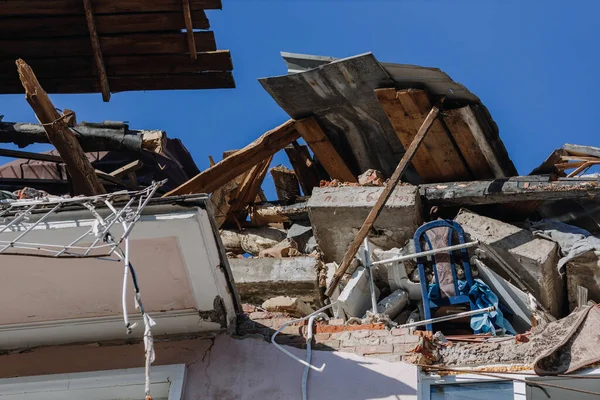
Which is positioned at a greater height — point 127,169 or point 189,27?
point 189,27

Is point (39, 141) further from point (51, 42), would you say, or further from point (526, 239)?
point (526, 239)

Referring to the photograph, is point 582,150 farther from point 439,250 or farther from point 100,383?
point 100,383

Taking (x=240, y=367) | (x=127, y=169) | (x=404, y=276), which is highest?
(x=127, y=169)

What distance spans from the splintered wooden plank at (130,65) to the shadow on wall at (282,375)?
4084 mm

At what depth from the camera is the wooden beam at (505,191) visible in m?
8.03

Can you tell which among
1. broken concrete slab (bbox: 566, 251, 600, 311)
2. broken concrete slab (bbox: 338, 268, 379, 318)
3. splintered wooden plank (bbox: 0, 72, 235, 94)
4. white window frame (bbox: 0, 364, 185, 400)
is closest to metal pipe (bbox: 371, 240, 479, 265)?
broken concrete slab (bbox: 338, 268, 379, 318)

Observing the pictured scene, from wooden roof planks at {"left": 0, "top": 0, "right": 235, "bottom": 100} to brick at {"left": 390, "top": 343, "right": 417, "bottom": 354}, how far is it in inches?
174

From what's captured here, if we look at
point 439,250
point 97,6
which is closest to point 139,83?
point 97,6

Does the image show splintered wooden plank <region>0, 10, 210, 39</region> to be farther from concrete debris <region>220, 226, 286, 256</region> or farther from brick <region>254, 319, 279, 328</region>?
brick <region>254, 319, 279, 328</region>

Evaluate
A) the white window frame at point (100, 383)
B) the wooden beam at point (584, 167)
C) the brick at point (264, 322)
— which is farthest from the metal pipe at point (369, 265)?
the white window frame at point (100, 383)

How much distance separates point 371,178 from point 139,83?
268cm

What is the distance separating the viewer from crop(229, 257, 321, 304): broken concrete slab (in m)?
8.26

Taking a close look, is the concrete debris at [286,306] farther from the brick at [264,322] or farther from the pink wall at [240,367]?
the pink wall at [240,367]

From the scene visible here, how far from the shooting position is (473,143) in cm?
873
